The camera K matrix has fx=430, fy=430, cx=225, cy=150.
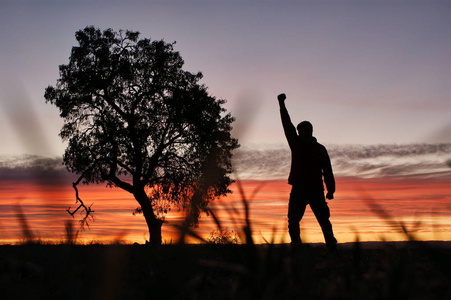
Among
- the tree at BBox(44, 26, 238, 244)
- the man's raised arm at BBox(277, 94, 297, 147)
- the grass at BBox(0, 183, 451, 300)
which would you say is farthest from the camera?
the tree at BBox(44, 26, 238, 244)

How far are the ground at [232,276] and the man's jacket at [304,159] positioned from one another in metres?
3.49

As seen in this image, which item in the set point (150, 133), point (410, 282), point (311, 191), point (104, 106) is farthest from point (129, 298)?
point (104, 106)

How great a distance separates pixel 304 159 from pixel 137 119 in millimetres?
14569

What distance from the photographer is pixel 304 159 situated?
297 inches

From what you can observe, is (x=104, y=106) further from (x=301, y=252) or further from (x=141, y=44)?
(x=301, y=252)

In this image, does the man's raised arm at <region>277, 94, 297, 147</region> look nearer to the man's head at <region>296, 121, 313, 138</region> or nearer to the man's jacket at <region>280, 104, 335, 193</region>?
the man's jacket at <region>280, 104, 335, 193</region>

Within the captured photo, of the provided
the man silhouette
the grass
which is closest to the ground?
the grass

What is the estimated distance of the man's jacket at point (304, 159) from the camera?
7488 millimetres

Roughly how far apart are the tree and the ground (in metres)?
16.8

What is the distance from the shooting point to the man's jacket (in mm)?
7488

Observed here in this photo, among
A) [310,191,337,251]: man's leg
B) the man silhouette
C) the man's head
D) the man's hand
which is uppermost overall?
the man's hand

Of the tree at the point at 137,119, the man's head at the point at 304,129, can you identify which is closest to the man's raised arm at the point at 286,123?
the man's head at the point at 304,129

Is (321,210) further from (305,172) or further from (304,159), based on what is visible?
(304,159)

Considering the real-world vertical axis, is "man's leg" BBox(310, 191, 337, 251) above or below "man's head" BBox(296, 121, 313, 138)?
below
